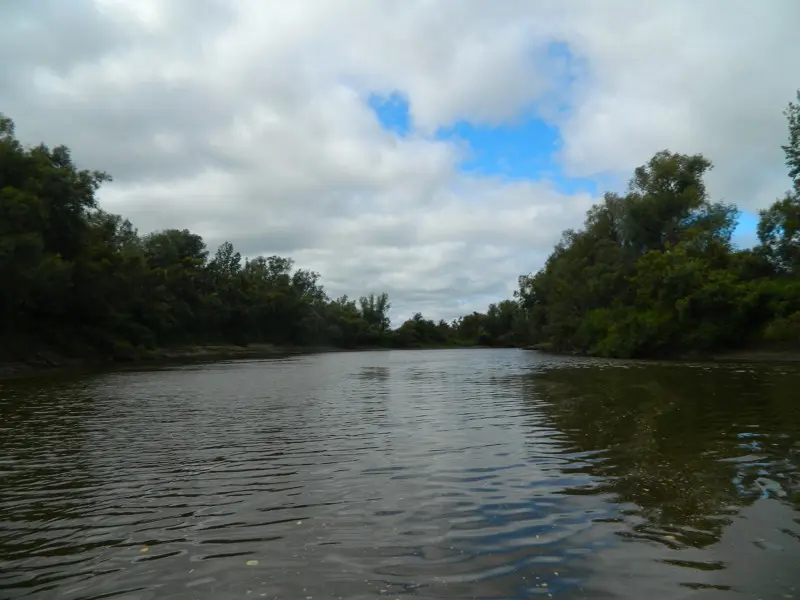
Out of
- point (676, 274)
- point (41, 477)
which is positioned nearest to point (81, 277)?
point (41, 477)

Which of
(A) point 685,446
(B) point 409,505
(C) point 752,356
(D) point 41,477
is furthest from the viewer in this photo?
(C) point 752,356

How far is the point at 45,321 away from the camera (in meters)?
68.2

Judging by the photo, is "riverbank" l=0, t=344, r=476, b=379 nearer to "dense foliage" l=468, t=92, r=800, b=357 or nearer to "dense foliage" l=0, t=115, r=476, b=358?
"dense foliage" l=0, t=115, r=476, b=358

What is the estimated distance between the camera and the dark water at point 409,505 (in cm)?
696

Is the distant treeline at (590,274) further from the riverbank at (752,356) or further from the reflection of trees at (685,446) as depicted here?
the reflection of trees at (685,446)

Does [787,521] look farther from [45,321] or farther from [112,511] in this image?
[45,321]

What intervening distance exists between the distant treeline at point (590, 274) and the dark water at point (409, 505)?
4310cm

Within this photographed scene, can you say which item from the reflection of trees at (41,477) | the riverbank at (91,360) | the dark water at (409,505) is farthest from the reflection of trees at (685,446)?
the riverbank at (91,360)

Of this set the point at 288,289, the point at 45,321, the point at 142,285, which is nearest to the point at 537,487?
the point at 45,321

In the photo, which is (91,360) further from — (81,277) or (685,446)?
(685,446)

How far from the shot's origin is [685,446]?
14.3 meters

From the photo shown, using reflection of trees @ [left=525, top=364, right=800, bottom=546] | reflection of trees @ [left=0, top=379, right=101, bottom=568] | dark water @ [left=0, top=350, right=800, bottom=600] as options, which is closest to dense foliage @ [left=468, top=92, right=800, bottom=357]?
reflection of trees @ [left=525, top=364, right=800, bottom=546]

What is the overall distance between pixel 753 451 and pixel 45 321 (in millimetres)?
74258

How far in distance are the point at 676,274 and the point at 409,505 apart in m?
63.7
